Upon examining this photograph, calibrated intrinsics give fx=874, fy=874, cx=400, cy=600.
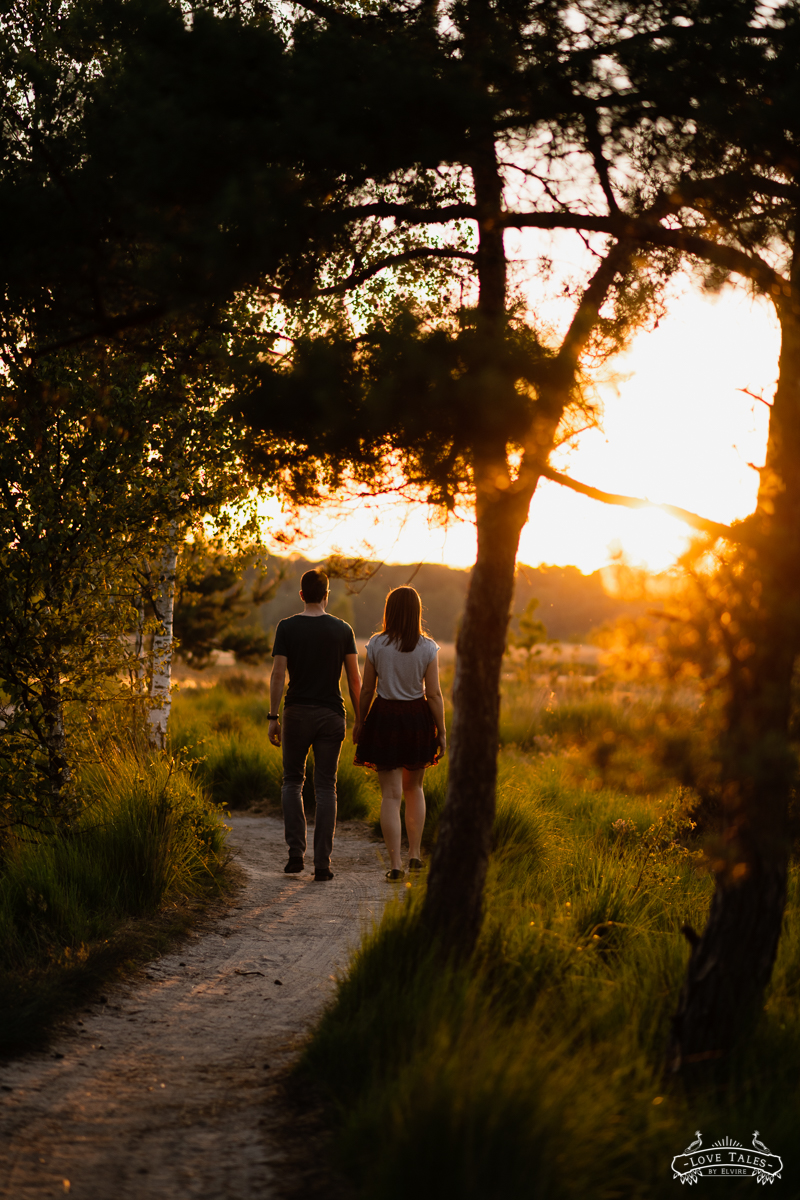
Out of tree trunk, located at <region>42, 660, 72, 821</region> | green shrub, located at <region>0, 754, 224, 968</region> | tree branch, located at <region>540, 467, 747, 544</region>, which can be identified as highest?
tree branch, located at <region>540, 467, 747, 544</region>

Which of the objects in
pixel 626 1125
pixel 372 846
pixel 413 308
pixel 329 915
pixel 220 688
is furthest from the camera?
pixel 220 688

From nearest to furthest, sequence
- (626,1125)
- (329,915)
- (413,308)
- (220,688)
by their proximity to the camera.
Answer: (626,1125), (413,308), (329,915), (220,688)

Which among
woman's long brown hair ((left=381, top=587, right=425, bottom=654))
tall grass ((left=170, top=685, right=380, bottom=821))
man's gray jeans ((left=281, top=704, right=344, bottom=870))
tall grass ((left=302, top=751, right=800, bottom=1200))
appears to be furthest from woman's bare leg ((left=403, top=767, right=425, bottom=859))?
tall grass ((left=170, top=685, right=380, bottom=821))

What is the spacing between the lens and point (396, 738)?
6.27m

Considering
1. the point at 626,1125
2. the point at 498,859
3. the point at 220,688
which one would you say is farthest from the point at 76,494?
the point at 220,688

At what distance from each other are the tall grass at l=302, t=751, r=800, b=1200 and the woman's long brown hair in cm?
195

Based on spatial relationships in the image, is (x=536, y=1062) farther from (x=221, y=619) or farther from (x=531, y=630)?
(x=221, y=619)

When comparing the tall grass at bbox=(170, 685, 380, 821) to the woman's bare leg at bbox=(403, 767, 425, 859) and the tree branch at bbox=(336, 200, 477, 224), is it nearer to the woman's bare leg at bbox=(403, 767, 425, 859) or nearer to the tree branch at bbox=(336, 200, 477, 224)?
the woman's bare leg at bbox=(403, 767, 425, 859)

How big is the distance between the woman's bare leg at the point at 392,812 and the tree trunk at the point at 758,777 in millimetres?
3027

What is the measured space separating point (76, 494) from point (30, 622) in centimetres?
94

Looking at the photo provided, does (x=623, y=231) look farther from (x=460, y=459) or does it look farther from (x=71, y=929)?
(x=71, y=929)

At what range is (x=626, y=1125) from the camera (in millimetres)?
2693

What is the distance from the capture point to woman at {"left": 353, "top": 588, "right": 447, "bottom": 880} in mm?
6266

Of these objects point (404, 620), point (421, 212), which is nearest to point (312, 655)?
point (404, 620)
